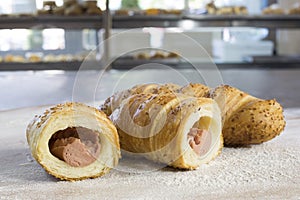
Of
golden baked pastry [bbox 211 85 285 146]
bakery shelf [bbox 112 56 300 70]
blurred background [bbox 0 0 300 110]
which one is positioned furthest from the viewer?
bakery shelf [bbox 112 56 300 70]

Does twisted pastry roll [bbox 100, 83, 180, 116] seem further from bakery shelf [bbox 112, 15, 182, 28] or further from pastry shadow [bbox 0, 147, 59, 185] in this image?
bakery shelf [bbox 112, 15, 182, 28]

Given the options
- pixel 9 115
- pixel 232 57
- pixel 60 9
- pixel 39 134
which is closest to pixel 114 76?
pixel 60 9

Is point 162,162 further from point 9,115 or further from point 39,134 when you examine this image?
point 9,115

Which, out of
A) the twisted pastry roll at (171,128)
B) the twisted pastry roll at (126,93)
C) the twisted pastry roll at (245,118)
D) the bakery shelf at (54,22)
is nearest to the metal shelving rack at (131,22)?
the bakery shelf at (54,22)

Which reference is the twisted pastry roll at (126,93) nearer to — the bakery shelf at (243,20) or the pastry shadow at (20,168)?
the pastry shadow at (20,168)

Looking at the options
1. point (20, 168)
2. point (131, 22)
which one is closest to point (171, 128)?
point (20, 168)

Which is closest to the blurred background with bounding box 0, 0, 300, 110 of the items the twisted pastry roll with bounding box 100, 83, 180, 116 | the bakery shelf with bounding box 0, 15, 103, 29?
the bakery shelf with bounding box 0, 15, 103, 29
